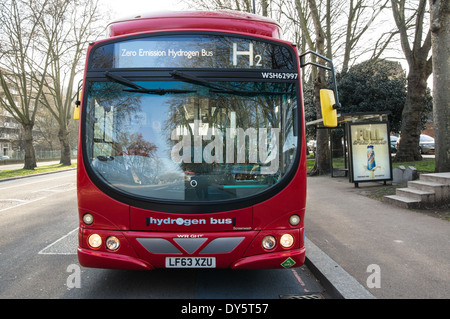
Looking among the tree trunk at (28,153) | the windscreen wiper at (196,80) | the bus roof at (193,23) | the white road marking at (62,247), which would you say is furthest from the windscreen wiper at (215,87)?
the tree trunk at (28,153)

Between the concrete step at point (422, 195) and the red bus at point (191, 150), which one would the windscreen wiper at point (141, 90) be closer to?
the red bus at point (191, 150)

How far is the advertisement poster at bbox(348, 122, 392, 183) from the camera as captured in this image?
11.0 metres

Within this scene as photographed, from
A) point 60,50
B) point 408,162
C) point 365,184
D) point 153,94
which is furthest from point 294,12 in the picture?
point 153,94

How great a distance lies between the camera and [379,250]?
15.8 feet

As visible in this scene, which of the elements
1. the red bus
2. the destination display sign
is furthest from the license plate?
the destination display sign

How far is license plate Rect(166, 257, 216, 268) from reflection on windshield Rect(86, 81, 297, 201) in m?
0.62

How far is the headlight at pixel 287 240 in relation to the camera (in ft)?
11.8

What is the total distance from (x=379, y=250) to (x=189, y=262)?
279cm

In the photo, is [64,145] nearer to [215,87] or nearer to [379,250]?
[215,87]

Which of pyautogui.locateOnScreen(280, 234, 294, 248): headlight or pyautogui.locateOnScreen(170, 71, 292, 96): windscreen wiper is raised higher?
pyautogui.locateOnScreen(170, 71, 292, 96): windscreen wiper

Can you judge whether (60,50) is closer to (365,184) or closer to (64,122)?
(64,122)

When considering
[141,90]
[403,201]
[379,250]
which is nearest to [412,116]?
[403,201]

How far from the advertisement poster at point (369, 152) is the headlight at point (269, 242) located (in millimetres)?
8188

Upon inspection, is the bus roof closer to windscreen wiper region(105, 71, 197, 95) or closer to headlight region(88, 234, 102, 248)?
windscreen wiper region(105, 71, 197, 95)
